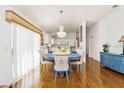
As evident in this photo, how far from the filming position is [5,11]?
3.62 metres

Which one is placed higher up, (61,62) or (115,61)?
(61,62)

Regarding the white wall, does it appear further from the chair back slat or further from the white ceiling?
the chair back slat

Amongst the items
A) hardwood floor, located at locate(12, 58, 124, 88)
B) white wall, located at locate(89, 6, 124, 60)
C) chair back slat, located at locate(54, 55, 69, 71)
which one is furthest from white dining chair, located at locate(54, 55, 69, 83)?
white wall, located at locate(89, 6, 124, 60)

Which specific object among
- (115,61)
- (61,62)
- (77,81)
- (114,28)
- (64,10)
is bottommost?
(77,81)

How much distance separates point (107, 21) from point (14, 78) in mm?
5705

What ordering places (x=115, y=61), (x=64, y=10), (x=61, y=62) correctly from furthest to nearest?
(x=64, y=10) → (x=115, y=61) → (x=61, y=62)

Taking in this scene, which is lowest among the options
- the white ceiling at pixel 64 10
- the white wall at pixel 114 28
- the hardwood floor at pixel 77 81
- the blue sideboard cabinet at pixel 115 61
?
the hardwood floor at pixel 77 81

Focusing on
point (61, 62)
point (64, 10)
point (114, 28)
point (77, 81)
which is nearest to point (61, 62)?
point (61, 62)

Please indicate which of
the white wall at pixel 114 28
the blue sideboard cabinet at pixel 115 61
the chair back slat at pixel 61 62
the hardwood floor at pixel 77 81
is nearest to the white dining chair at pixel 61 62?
the chair back slat at pixel 61 62

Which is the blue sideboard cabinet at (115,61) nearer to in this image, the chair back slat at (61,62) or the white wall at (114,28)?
the white wall at (114,28)

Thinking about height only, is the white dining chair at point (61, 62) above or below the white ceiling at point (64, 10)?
below

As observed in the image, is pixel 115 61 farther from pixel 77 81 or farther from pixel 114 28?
pixel 77 81
